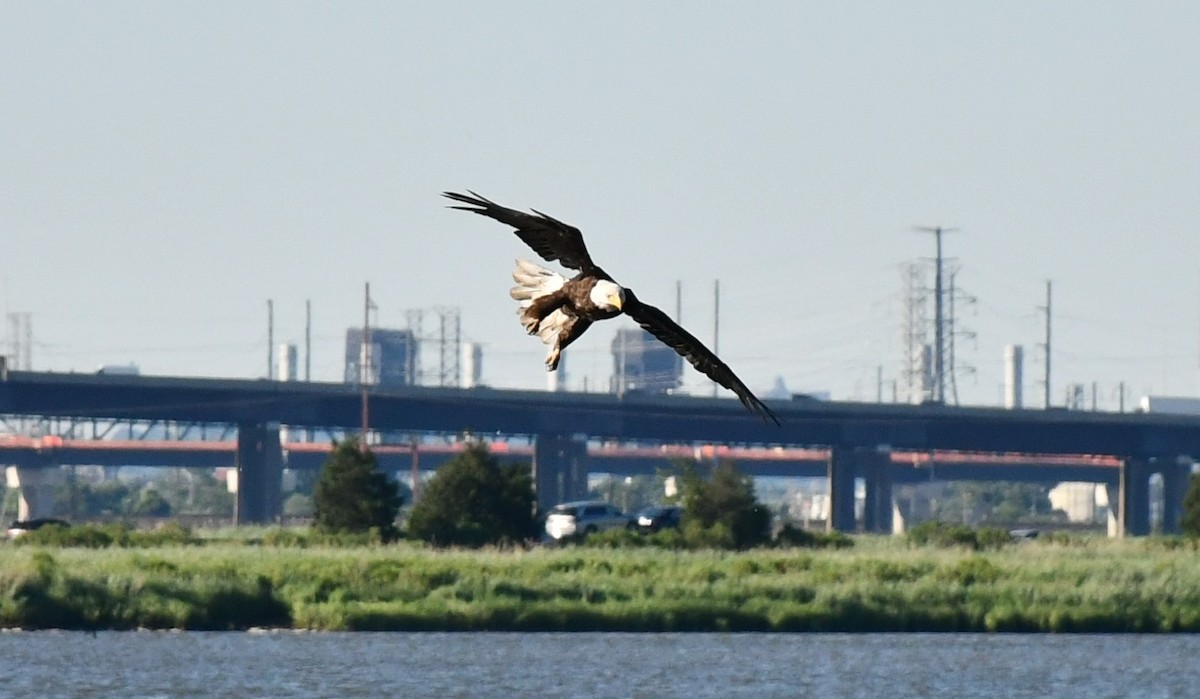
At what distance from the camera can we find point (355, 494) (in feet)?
241

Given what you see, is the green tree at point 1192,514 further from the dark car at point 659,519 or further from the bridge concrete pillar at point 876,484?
the bridge concrete pillar at point 876,484

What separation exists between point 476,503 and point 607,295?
53541 millimetres

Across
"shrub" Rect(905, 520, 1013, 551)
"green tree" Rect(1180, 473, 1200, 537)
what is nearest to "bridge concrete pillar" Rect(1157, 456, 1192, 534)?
"shrub" Rect(905, 520, 1013, 551)

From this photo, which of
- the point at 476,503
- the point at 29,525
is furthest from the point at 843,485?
the point at 476,503

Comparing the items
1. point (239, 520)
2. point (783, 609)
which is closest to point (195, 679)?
point (783, 609)

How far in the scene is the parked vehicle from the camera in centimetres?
8129

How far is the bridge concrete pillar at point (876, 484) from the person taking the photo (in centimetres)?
14599

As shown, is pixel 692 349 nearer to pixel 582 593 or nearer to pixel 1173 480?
pixel 582 593

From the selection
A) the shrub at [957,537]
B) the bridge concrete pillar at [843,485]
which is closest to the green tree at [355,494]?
the shrub at [957,537]

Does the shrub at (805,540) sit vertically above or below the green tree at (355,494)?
below

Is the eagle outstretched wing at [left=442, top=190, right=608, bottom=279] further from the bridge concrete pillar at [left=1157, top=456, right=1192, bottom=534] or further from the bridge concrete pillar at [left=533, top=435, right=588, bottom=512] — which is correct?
the bridge concrete pillar at [left=1157, top=456, right=1192, bottom=534]

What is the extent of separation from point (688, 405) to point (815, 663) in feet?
286

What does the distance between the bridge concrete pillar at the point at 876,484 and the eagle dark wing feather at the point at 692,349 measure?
4915 inches

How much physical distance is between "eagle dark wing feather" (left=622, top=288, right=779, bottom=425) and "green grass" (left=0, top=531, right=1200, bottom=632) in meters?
36.7
